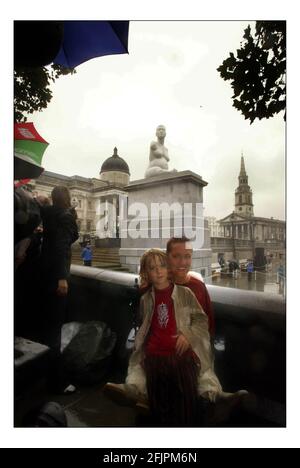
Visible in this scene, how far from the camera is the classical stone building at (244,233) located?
1.86 meters

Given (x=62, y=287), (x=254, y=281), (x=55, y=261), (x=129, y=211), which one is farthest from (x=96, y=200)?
(x=254, y=281)

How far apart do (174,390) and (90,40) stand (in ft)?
7.41

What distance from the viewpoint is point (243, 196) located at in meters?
2.00

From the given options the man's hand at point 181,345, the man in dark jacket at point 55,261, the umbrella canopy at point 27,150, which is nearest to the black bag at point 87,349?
the man in dark jacket at point 55,261

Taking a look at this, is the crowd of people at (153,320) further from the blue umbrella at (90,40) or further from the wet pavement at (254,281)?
the blue umbrella at (90,40)

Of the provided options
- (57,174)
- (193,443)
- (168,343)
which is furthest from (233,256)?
(57,174)

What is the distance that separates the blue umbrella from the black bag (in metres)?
1.87

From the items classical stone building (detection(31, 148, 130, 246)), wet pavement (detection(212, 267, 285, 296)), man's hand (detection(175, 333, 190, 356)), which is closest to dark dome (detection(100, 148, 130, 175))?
classical stone building (detection(31, 148, 130, 246))

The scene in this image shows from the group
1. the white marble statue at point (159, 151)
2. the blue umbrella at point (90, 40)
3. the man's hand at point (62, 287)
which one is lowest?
the man's hand at point (62, 287)

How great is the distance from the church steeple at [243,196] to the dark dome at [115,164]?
2.78 ft

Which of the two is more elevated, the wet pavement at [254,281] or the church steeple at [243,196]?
the church steeple at [243,196]

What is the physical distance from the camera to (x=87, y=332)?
79.5 inches

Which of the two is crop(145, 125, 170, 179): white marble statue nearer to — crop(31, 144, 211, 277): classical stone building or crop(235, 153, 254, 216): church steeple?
crop(31, 144, 211, 277): classical stone building
